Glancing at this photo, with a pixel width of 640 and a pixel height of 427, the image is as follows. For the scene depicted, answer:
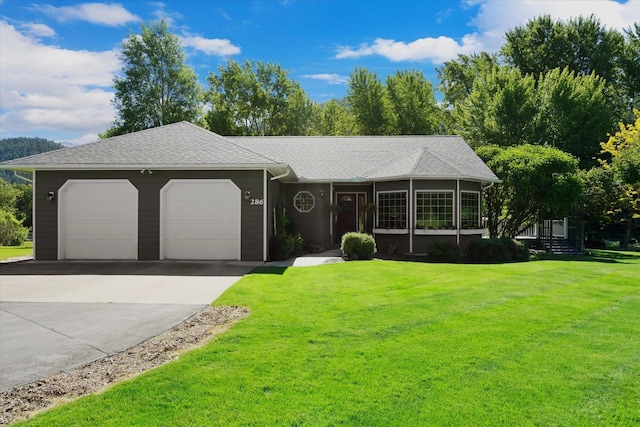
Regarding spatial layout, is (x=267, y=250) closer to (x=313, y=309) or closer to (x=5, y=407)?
(x=313, y=309)

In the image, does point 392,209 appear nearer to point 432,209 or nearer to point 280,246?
point 432,209

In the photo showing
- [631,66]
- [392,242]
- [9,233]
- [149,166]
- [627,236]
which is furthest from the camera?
[631,66]

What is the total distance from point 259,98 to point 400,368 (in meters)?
39.6

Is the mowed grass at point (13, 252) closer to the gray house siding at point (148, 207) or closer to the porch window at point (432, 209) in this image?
the gray house siding at point (148, 207)

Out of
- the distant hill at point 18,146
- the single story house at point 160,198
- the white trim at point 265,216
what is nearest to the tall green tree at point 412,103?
the single story house at point 160,198

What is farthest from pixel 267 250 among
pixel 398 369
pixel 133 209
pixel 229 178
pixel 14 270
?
pixel 398 369

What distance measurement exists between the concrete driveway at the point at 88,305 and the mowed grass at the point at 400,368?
3.54 feet

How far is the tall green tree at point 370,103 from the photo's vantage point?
131 feet

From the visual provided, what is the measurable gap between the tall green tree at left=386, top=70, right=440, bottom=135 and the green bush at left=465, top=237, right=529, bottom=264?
2515cm

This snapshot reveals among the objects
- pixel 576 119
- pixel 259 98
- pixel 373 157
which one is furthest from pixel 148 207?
pixel 259 98

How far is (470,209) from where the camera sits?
16203 mm

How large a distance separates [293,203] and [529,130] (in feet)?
60.0

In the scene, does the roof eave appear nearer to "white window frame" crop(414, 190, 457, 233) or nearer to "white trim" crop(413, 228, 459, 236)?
"white window frame" crop(414, 190, 457, 233)

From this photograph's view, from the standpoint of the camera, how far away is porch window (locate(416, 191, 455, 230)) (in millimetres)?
15492
